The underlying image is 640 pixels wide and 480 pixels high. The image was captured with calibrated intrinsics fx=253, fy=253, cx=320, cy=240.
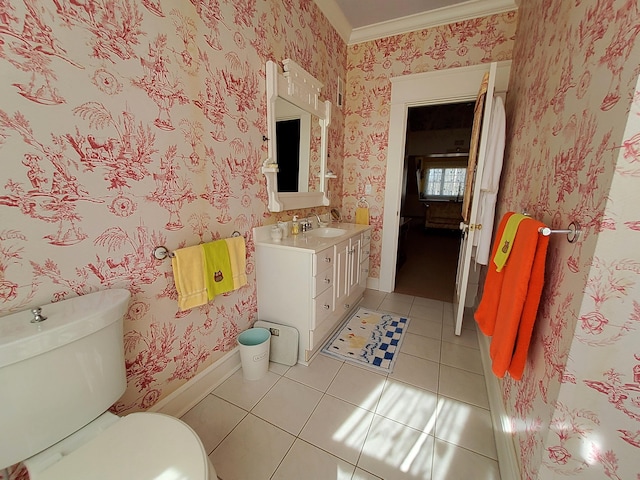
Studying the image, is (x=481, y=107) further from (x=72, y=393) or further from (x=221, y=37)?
(x=72, y=393)

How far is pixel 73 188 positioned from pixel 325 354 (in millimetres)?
1732

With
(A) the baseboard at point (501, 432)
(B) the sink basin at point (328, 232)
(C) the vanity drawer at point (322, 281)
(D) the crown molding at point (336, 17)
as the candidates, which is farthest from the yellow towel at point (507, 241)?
(D) the crown molding at point (336, 17)

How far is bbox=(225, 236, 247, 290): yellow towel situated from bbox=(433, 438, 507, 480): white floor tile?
1356 millimetres

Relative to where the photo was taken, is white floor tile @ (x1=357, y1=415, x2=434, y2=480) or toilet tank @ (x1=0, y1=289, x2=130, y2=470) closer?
toilet tank @ (x1=0, y1=289, x2=130, y2=470)

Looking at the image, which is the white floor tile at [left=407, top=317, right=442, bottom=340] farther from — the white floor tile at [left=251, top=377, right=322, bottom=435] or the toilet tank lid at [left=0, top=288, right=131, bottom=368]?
the toilet tank lid at [left=0, top=288, right=131, bottom=368]

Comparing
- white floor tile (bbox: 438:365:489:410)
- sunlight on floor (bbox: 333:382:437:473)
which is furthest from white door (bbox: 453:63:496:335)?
sunlight on floor (bbox: 333:382:437:473)

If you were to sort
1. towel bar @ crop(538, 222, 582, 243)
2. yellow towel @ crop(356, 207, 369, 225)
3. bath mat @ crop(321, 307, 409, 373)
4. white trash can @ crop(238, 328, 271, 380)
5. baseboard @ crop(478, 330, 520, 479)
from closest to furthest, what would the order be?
towel bar @ crop(538, 222, 582, 243)
baseboard @ crop(478, 330, 520, 479)
white trash can @ crop(238, 328, 271, 380)
bath mat @ crop(321, 307, 409, 373)
yellow towel @ crop(356, 207, 369, 225)

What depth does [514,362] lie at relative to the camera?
997 mm

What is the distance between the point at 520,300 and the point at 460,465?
0.85 meters

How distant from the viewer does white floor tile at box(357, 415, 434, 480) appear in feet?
3.73

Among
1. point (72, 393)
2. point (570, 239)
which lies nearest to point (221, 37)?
point (72, 393)

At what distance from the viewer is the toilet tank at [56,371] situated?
0.69 metres

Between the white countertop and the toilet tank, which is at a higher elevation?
the white countertop

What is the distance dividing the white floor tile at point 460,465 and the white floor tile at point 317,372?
68 centimetres
